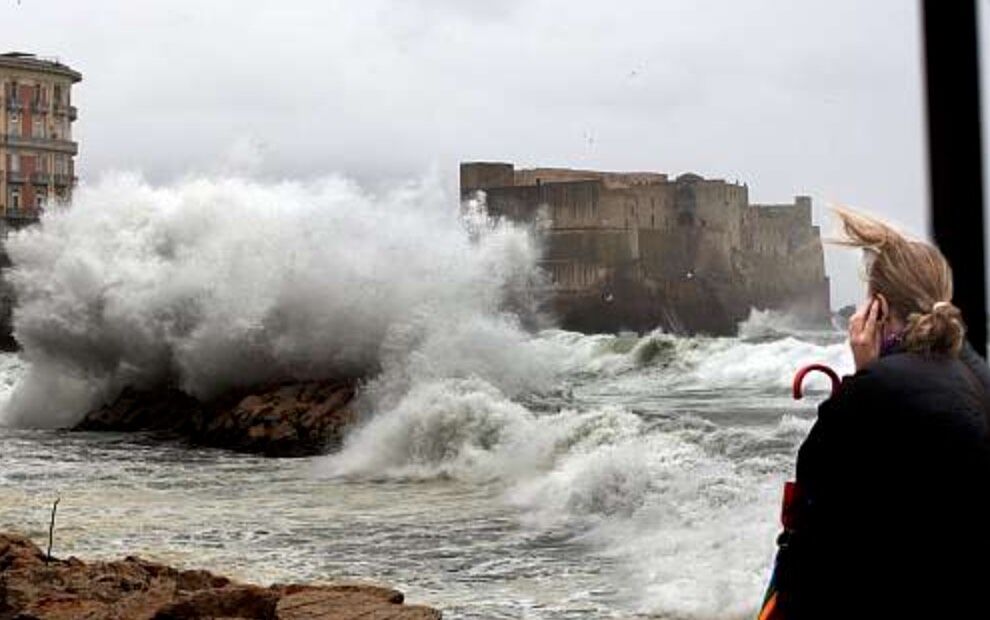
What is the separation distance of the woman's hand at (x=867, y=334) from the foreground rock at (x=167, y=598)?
358 cm

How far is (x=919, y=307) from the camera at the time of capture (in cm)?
193

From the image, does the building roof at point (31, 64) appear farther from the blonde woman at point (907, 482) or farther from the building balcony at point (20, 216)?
the blonde woman at point (907, 482)

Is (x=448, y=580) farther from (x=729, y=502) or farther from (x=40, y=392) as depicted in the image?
(x=40, y=392)

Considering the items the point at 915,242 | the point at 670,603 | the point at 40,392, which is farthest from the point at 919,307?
the point at 40,392

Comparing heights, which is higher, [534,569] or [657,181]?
[657,181]

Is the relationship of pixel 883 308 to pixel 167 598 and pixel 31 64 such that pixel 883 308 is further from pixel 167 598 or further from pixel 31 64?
pixel 31 64

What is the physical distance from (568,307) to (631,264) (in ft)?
14.6

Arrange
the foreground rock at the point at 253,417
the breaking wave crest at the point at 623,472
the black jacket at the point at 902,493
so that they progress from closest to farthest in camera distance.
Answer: the black jacket at the point at 902,493, the breaking wave crest at the point at 623,472, the foreground rock at the point at 253,417

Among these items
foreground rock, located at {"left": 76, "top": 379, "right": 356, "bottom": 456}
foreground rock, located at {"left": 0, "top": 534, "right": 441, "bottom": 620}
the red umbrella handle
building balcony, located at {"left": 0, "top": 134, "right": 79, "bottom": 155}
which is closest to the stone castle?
building balcony, located at {"left": 0, "top": 134, "right": 79, "bottom": 155}

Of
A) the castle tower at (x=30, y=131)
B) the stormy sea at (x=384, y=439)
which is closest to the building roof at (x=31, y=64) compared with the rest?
the castle tower at (x=30, y=131)

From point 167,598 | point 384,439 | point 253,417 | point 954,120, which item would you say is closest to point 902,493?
point 954,120

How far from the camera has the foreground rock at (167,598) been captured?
211 inches

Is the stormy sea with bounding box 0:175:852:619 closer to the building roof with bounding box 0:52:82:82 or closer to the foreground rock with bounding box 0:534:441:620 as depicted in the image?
the foreground rock with bounding box 0:534:441:620

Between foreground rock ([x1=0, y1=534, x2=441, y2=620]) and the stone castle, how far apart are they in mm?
57277
